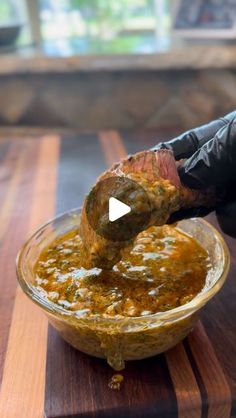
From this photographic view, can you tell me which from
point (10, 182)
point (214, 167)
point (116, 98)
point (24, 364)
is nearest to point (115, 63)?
point (116, 98)

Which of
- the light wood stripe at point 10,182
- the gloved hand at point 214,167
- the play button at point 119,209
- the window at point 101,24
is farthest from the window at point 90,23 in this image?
the play button at point 119,209

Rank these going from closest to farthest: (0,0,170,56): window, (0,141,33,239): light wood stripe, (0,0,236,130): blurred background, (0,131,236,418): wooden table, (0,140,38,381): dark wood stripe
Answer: (0,131,236,418): wooden table < (0,140,38,381): dark wood stripe < (0,141,33,239): light wood stripe < (0,0,236,130): blurred background < (0,0,170,56): window

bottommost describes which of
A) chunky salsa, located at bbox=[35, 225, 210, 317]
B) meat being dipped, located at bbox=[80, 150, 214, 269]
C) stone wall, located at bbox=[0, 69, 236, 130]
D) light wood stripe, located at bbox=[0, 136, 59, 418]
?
A: stone wall, located at bbox=[0, 69, 236, 130]

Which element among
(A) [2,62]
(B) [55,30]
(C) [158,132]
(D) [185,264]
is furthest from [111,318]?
(B) [55,30]

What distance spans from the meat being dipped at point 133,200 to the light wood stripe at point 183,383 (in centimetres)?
18

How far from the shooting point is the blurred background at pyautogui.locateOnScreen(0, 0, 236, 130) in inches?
81.6

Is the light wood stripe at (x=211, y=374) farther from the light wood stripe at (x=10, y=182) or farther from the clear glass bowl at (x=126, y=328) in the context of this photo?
the light wood stripe at (x=10, y=182)

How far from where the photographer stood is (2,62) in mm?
2119

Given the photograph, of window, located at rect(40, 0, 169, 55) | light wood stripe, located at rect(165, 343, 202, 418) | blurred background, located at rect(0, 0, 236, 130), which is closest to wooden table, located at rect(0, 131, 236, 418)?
light wood stripe, located at rect(165, 343, 202, 418)

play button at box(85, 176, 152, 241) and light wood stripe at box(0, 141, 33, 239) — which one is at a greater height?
play button at box(85, 176, 152, 241)

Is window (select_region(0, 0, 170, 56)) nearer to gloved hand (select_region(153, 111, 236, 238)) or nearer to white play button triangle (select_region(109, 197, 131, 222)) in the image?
gloved hand (select_region(153, 111, 236, 238))

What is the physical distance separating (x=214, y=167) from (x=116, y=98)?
5.15 feet

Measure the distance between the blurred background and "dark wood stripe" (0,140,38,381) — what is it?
0.44 meters

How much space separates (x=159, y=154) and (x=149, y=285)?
217 millimetres
